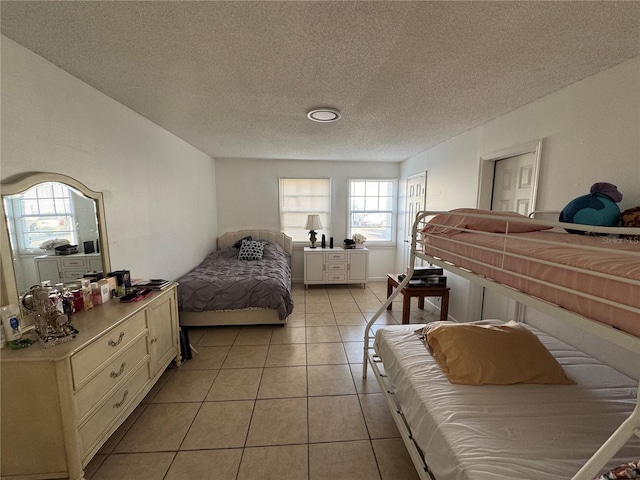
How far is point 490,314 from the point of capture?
2793 mm

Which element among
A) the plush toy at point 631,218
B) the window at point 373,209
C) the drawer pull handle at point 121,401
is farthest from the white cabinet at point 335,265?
the plush toy at point 631,218

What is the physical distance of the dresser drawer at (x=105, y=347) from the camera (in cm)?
127

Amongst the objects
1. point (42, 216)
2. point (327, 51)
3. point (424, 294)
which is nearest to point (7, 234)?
point (42, 216)

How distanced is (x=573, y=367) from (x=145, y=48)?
308 centimetres

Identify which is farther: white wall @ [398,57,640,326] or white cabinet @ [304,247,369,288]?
white cabinet @ [304,247,369,288]

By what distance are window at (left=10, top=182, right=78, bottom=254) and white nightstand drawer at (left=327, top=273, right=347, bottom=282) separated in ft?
11.5

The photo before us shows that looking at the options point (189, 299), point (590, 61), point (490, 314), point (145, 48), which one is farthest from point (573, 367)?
point (189, 299)

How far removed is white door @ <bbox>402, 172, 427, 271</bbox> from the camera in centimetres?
400

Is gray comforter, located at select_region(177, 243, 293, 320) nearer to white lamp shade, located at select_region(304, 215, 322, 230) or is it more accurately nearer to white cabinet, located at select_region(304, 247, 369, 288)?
white cabinet, located at select_region(304, 247, 369, 288)

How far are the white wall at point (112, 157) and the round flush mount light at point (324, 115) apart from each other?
1.65 metres

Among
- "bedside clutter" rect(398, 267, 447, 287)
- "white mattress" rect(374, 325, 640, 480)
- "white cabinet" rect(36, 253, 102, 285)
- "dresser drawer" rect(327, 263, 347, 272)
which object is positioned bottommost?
"dresser drawer" rect(327, 263, 347, 272)

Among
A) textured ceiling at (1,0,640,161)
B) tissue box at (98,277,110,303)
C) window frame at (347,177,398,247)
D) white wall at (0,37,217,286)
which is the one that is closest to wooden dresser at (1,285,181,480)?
tissue box at (98,277,110,303)

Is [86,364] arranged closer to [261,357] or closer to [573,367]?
[261,357]

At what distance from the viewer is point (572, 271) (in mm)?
889
